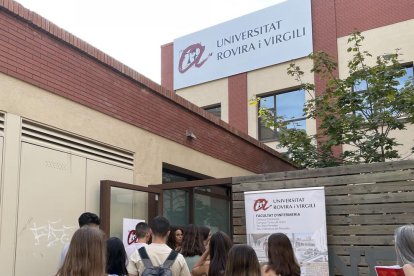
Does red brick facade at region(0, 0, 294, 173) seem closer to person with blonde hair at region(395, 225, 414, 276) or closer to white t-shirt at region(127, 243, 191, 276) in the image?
white t-shirt at region(127, 243, 191, 276)

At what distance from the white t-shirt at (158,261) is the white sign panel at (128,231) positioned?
3.10 meters

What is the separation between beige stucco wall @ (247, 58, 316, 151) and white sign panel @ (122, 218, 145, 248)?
10436 millimetres

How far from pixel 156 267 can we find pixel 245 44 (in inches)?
631

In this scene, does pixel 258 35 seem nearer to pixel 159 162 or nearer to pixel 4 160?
pixel 159 162

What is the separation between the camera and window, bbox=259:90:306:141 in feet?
58.1

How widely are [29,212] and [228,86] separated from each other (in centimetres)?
1413

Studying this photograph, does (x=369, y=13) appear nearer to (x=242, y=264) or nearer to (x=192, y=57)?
(x=192, y=57)

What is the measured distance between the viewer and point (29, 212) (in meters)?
6.66

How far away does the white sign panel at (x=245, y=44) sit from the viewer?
18.6 metres

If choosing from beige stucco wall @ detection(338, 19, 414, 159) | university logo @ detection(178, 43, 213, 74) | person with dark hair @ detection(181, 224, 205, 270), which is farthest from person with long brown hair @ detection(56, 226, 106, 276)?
university logo @ detection(178, 43, 213, 74)

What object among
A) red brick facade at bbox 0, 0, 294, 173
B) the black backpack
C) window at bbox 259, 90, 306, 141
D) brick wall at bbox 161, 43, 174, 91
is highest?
brick wall at bbox 161, 43, 174, 91

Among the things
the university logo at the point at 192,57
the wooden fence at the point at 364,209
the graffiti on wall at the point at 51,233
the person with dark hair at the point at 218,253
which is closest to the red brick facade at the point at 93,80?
the graffiti on wall at the point at 51,233

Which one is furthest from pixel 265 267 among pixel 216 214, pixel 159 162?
pixel 216 214

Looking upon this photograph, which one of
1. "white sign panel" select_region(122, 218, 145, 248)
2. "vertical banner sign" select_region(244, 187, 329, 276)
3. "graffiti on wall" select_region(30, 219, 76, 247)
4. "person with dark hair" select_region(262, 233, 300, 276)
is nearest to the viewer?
"person with dark hair" select_region(262, 233, 300, 276)
